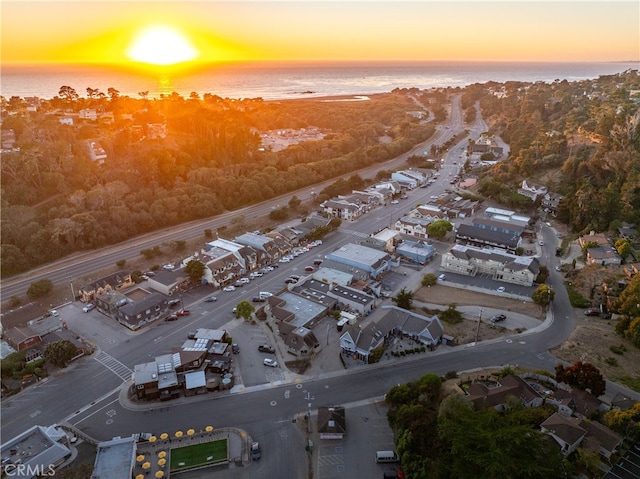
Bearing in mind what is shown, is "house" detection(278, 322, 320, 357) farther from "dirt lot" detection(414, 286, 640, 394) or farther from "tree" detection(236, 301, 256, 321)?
"dirt lot" detection(414, 286, 640, 394)

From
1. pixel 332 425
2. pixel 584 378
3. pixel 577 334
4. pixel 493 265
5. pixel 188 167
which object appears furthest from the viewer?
pixel 188 167

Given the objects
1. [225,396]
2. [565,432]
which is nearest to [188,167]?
[225,396]

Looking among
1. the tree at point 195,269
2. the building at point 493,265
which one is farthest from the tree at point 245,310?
the building at point 493,265

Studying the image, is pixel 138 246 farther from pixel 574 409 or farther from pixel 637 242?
pixel 637 242

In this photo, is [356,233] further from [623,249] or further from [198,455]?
[198,455]

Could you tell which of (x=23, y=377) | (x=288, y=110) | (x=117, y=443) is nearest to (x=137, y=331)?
(x=23, y=377)

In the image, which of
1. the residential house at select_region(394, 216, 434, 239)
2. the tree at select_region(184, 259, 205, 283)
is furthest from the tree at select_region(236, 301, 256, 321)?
the residential house at select_region(394, 216, 434, 239)

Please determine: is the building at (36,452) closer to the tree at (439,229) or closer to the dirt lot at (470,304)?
the dirt lot at (470,304)
